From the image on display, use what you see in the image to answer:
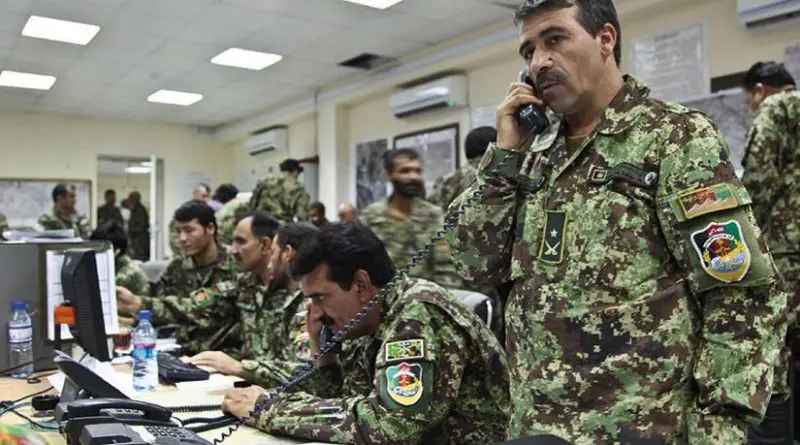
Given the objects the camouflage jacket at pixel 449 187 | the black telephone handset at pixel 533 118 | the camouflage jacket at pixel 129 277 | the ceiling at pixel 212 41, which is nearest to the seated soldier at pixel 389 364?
the black telephone handset at pixel 533 118

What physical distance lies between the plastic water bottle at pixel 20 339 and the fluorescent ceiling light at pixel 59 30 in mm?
3804

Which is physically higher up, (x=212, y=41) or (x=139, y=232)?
(x=212, y=41)

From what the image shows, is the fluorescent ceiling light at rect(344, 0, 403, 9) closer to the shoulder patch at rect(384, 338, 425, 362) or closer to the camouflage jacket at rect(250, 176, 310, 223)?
the camouflage jacket at rect(250, 176, 310, 223)

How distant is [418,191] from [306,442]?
5.67ft

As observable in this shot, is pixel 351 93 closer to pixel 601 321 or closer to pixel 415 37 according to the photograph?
pixel 415 37

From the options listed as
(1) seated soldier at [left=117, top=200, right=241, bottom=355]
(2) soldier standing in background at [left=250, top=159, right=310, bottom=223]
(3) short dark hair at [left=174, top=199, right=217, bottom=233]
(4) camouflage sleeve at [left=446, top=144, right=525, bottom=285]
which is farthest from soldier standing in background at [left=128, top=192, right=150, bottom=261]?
(4) camouflage sleeve at [left=446, top=144, right=525, bottom=285]

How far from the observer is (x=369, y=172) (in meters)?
7.36

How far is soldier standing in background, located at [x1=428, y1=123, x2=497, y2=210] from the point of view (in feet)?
10.5

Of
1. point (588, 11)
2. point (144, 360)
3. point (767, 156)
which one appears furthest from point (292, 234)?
point (767, 156)

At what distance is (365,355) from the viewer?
160cm

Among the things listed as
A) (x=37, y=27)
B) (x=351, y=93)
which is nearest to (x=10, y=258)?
(x=37, y=27)

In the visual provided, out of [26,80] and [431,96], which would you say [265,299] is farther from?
[26,80]

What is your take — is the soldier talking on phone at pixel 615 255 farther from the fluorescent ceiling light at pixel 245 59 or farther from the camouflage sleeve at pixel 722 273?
the fluorescent ceiling light at pixel 245 59

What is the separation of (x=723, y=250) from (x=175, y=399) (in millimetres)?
1399
